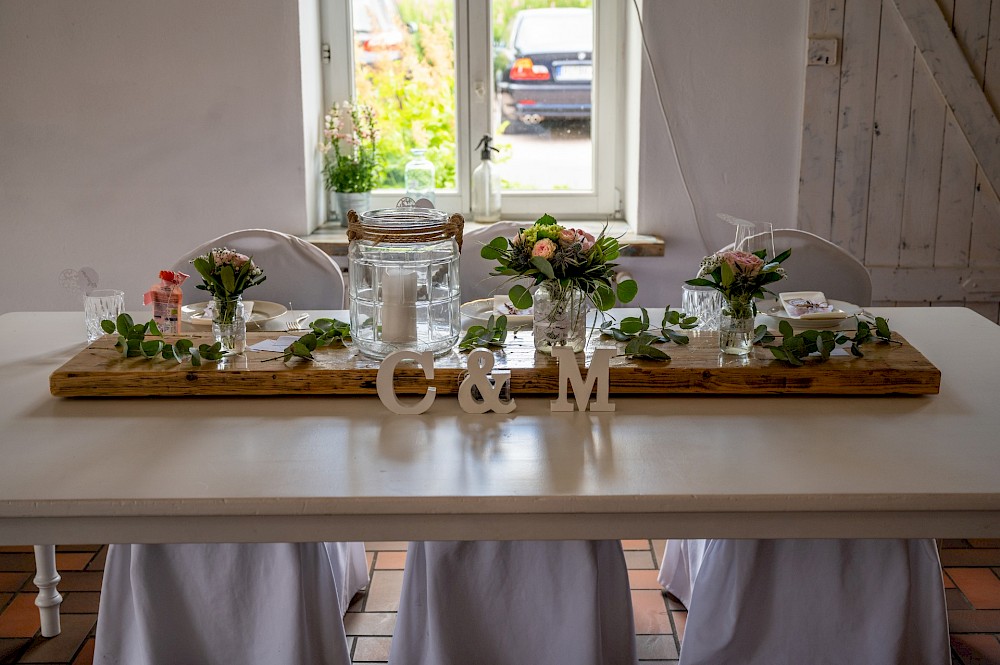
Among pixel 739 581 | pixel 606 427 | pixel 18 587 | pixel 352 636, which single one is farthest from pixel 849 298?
pixel 18 587

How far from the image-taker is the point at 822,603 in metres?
1.79

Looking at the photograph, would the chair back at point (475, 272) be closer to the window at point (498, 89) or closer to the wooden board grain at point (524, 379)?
the wooden board grain at point (524, 379)

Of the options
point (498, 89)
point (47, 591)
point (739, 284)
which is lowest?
point (47, 591)

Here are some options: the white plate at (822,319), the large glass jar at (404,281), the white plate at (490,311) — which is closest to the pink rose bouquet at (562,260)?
the large glass jar at (404,281)

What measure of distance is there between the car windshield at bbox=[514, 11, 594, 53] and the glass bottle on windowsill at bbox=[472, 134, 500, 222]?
344 millimetres

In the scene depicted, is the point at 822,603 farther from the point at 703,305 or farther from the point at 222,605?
the point at 222,605

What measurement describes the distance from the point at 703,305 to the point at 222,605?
3.67ft

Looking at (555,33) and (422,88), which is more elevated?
(555,33)

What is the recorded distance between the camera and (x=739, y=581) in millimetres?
1802

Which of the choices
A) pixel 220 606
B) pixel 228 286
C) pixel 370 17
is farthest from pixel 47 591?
pixel 370 17

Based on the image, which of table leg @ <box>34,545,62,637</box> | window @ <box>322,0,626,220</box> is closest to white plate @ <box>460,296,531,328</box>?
table leg @ <box>34,545,62,637</box>

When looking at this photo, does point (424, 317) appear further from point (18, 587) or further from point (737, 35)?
point (737, 35)

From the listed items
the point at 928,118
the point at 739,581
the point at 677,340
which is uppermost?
the point at 928,118

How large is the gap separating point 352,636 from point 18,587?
90 cm
